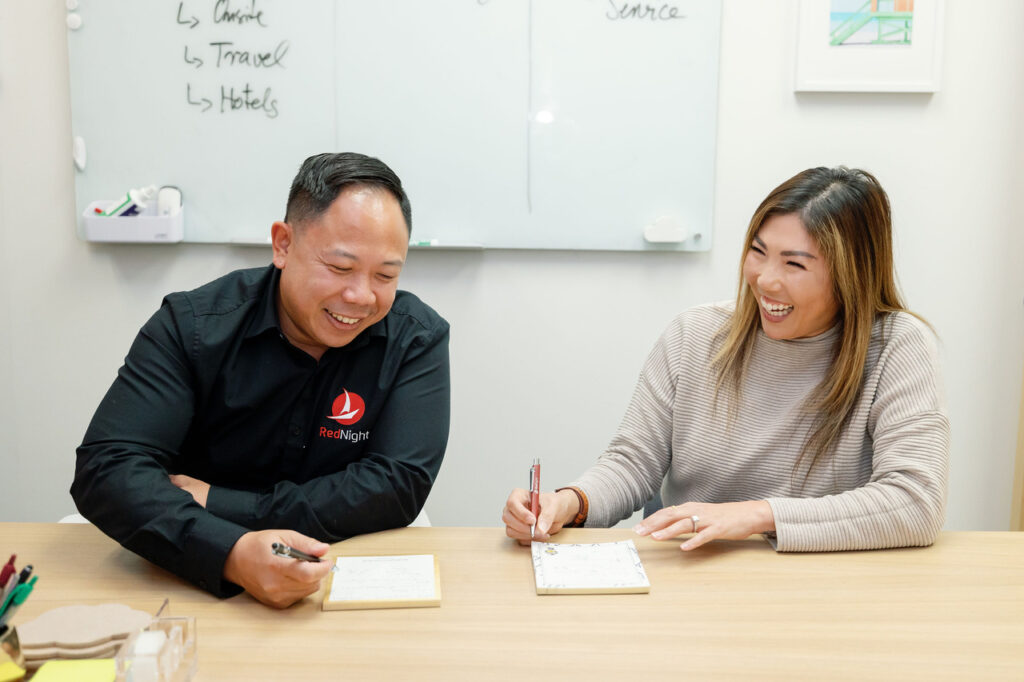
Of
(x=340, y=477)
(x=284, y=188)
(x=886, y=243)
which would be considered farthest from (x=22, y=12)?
(x=886, y=243)

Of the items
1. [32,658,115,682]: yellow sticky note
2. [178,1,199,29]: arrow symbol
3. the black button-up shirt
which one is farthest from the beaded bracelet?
[178,1,199,29]: arrow symbol

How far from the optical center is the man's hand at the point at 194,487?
4.73ft

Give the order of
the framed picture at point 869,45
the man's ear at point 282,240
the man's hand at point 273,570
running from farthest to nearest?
the framed picture at point 869,45 → the man's ear at point 282,240 → the man's hand at point 273,570

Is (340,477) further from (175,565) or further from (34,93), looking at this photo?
(34,93)

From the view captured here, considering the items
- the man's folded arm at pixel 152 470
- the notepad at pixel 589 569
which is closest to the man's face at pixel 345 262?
the man's folded arm at pixel 152 470

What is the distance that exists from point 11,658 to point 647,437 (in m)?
1.19

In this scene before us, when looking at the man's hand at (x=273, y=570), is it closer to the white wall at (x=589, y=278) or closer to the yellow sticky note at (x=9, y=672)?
the yellow sticky note at (x=9, y=672)

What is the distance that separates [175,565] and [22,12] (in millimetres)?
2105

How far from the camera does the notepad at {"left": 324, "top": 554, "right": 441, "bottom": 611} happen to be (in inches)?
48.5

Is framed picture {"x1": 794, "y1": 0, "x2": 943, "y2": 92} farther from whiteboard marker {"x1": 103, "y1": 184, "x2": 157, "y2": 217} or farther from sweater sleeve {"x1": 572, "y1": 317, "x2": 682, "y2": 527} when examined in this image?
whiteboard marker {"x1": 103, "y1": 184, "x2": 157, "y2": 217}

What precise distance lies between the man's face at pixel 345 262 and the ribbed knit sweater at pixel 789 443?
537 mm

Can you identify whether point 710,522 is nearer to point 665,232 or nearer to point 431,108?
point 665,232

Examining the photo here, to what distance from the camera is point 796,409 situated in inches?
67.7

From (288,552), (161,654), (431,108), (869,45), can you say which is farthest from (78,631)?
(869,45)
